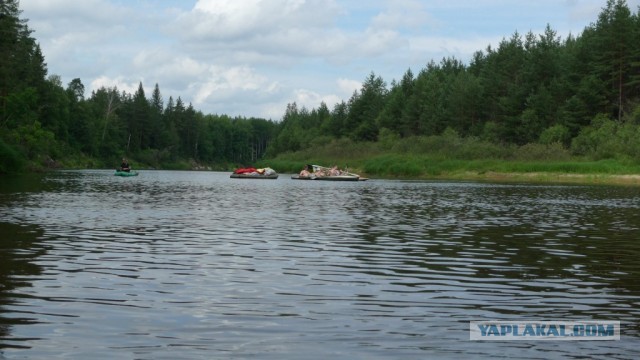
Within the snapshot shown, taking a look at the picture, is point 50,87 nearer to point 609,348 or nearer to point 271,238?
point 271,238

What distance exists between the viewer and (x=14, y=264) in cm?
1702

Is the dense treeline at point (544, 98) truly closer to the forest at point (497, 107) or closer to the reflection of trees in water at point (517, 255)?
the forest at point (497, 107)

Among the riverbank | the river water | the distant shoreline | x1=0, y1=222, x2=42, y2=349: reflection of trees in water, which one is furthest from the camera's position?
the riverbank

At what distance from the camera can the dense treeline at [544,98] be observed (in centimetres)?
10369

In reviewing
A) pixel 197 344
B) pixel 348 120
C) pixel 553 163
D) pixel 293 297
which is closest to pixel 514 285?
pixel 293 297

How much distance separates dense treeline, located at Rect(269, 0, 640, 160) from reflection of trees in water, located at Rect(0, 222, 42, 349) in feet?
263

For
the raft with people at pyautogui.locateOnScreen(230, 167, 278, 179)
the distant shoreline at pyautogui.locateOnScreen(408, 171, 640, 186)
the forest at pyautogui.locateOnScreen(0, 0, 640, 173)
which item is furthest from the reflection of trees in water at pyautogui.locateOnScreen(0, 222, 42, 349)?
the raft with people at pyautogui.locateOnScreen(230, 167, 278, 179)

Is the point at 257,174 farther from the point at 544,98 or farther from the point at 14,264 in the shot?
the point at 14,264

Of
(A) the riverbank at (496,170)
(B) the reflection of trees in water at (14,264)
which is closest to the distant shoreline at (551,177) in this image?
(A) the riverbank at (496,170)

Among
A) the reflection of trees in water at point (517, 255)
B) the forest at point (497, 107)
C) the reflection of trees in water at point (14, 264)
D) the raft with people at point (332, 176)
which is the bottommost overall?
the reflection of trees in water at point (517, 255)

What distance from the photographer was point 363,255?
19.8 metres

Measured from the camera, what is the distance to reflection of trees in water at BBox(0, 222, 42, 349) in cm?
1131

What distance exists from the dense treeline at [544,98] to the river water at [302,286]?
2911 inches

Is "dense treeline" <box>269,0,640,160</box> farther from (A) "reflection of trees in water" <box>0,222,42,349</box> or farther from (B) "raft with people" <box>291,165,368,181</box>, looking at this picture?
(A) "reflection of trees in water" <box>0,222,42,349</box>
